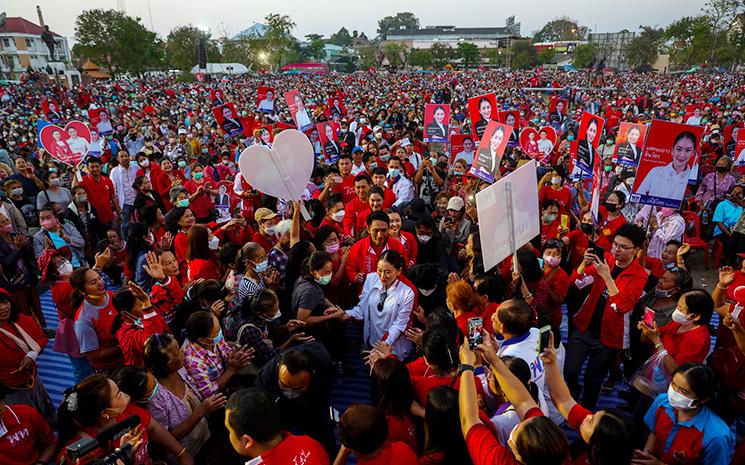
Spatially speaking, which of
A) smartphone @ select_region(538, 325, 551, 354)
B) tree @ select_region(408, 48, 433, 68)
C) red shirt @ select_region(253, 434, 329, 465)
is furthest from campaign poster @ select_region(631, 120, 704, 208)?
tree @ select_region(408, 48, 433, 68)

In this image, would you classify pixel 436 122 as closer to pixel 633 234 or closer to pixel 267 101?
pixel 267 101

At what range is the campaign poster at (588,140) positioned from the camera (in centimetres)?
630

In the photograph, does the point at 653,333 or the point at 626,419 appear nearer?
the point at 626,419

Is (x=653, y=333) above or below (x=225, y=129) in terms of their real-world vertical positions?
below

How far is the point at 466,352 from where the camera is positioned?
2.45 meters

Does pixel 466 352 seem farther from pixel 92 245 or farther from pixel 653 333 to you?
pixel 92 245

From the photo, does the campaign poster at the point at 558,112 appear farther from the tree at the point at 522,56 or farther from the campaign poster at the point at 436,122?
the tree at the point at 522,56

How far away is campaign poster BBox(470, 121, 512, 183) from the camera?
20.4ft

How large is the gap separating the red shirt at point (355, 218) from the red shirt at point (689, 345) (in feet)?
10.7

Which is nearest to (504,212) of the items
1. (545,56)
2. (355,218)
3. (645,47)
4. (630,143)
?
(355,218)

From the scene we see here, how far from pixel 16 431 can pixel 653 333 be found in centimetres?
400

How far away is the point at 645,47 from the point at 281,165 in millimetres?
75964

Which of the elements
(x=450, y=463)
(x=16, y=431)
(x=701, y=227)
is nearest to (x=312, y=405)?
(x=450, y=463)

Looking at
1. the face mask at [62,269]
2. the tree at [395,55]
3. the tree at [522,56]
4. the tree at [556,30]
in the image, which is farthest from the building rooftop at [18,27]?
the tree at [556,30]
